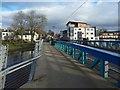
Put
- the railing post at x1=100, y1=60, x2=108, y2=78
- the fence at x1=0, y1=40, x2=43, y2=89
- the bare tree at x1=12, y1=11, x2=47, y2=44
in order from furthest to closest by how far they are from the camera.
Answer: the bare tree at x1=12, y1=11, x2=47, y2=44, the railing post at x1=100, y1=60, x2=108, y2=78, the fence at x1=0, y1=40, x2=43, y2=89

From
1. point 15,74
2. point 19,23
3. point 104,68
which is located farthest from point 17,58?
point 19,23

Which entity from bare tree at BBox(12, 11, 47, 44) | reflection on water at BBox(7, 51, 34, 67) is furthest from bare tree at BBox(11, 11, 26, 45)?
reflection on water at BBox(7, 51, 34, 67)

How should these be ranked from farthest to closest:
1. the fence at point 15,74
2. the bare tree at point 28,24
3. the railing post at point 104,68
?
the bare tree at point 28,24 → the railing post at point 104,68 → the fence at point 15,74

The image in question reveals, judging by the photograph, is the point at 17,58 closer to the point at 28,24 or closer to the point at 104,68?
the point at 104,68

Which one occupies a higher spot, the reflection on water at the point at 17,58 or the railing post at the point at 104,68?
the railing post at the point at 104,68

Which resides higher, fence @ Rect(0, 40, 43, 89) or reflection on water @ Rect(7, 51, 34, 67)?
fence @ Rect(0, 40, 43, 89)

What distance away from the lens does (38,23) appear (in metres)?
79.4

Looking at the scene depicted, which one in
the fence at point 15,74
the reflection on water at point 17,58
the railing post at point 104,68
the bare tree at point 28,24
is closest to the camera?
the fence at point 15,74

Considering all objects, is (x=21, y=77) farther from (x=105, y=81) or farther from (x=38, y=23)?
(x=38, y=23)

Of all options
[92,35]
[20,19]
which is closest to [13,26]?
[20,19]

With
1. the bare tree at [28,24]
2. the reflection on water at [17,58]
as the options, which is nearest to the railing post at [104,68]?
the reflection on water at [17,58]

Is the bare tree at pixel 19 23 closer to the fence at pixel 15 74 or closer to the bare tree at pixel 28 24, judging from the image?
the bare tree at pixel 28 24

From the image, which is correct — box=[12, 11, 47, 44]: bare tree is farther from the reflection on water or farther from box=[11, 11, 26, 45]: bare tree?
the reflection on water

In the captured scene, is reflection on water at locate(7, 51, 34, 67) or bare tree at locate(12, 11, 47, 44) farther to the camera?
bare tree at locate(12, 11, 47, 44)
